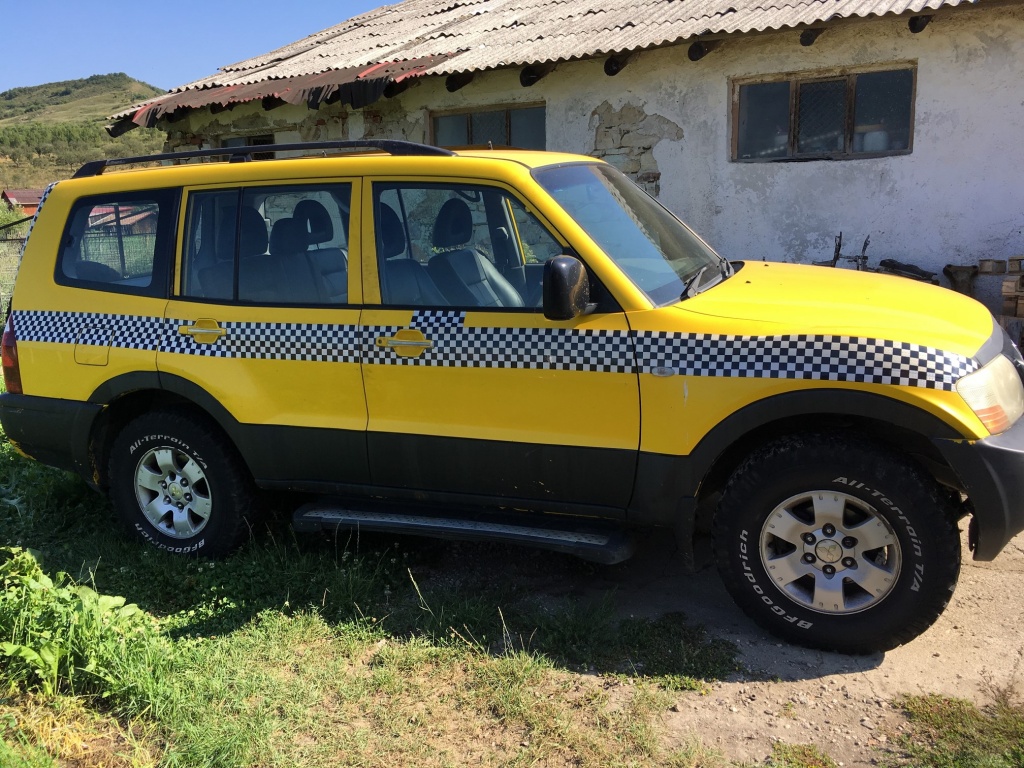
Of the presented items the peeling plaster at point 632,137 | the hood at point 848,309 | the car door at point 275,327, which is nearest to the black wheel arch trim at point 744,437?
the hood at point 848,309

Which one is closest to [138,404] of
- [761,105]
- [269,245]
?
[269,245]

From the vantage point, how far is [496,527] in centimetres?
362

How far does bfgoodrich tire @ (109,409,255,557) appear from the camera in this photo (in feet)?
13.6

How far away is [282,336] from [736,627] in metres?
2.30

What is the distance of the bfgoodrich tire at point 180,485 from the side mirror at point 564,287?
6.14 feet

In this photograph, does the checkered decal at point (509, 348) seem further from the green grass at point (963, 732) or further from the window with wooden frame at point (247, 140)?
the window with wooden frame at point (247, 140)

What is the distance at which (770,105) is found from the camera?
27.2 ft

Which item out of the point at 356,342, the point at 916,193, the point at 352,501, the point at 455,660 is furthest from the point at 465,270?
the point at 916,193

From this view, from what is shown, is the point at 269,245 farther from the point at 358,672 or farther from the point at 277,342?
the point at 358,672

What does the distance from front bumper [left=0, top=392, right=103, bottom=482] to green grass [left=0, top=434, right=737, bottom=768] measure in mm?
627

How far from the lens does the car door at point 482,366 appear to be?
3.36 meters

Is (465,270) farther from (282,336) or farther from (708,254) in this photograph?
(708,254)

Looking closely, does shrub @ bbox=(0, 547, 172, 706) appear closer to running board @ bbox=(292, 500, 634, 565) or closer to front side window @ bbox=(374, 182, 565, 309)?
running board @ bbox=(292, 500, 634, 565)

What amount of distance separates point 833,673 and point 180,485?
3.08 m
